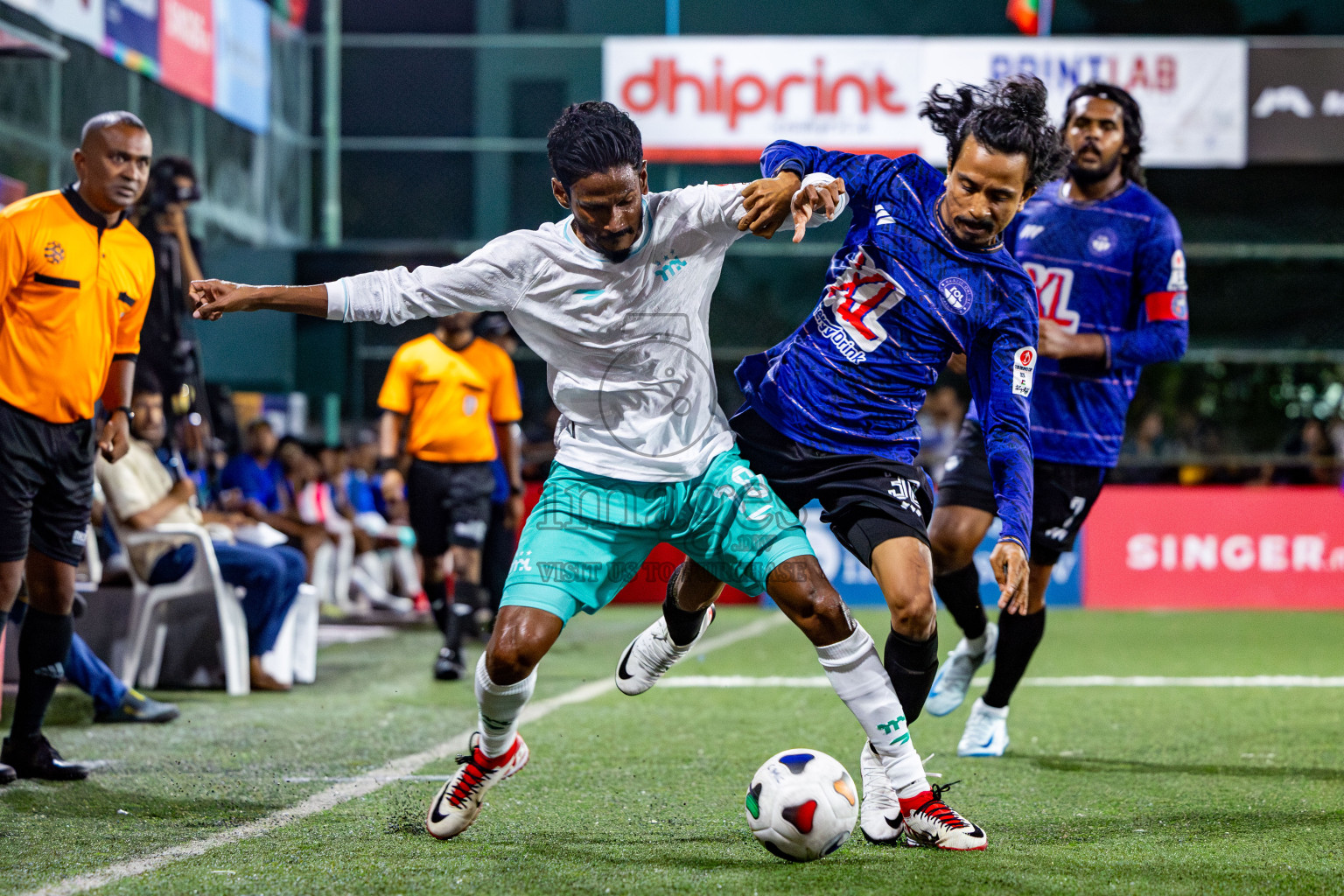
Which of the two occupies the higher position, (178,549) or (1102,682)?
(178,549)

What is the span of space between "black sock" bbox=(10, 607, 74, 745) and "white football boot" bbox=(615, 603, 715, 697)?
1.93 m

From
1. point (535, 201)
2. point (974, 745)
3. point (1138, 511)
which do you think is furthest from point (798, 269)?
point (974, 745)

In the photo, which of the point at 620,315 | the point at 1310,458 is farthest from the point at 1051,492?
the point at 1310,458

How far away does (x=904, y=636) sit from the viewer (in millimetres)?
4070

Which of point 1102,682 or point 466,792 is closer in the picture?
point 466,792

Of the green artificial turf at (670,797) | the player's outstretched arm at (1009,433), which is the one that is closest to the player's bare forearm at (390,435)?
the green artificial turf at (670,797)

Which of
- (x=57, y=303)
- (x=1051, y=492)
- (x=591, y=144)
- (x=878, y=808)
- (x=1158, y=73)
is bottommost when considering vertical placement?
(x=878, y=808)

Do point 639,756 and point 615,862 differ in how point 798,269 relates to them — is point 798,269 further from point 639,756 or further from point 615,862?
point 615,862

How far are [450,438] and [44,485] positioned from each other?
146 inches

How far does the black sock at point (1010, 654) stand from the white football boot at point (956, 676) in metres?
0.12

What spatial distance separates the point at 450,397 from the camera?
859cm

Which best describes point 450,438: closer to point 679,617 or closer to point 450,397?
point 450,397

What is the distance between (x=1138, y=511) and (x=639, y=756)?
31.3ft

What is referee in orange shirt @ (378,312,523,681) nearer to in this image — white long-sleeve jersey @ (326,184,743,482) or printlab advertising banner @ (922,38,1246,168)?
white long-sleeve jersey @ (326,184,743,482)
